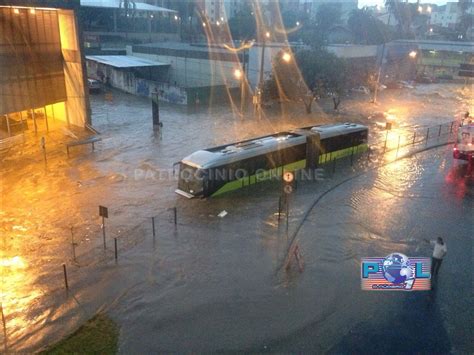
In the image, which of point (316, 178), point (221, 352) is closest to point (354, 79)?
point (316, 178)

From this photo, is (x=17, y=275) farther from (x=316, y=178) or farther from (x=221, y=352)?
(x=316, y=178)

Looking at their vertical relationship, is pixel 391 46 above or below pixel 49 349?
Answer: above

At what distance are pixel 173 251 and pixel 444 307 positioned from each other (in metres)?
8.54

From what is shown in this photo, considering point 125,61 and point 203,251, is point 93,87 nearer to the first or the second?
point 125,61

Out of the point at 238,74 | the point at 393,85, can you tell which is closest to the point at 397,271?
the point at 238,74

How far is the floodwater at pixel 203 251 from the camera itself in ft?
33.9

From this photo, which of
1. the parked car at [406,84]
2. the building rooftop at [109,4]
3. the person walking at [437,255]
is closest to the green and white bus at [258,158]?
the person walking at [437,255]

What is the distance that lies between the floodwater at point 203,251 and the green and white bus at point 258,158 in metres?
0.73

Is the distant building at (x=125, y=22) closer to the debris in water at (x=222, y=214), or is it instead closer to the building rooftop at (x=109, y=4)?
the building rooftop at (x=109, y=4)

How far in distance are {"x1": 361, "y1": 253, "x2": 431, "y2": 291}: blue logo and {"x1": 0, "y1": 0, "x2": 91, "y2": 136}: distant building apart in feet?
77.3

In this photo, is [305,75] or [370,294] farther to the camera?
[305,75]

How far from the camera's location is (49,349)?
30.8 ft

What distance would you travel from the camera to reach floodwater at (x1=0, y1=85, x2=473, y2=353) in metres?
10.3

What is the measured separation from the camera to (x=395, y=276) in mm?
11883
